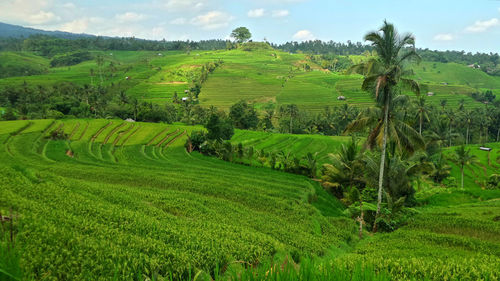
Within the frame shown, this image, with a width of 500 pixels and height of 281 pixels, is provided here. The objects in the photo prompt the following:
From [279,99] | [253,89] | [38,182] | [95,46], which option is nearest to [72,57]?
[95,46]

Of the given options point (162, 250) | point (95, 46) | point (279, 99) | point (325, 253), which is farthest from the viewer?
point (95, 46)

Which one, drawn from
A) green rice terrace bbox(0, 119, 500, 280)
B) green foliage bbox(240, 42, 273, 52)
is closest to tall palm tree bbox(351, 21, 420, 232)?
green rice terrace bbox(0, 119, 500, 280)

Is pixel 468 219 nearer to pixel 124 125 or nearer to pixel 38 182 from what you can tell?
pixel 38 182

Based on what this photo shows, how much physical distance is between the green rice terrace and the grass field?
66954 mm

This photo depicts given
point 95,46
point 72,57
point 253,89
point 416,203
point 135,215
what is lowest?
point 416,203

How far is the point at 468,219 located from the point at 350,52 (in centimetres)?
19656

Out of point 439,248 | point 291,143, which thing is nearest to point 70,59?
point 291,143

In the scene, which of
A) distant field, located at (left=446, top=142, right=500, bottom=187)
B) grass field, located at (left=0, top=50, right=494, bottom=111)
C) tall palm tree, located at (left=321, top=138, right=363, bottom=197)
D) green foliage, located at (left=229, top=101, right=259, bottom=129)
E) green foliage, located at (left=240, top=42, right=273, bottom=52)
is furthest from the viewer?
green foliage, located at (left=240, top=42, right=273, bottom=52)

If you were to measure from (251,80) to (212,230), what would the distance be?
345ft

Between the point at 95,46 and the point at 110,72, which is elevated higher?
the point at 95,46

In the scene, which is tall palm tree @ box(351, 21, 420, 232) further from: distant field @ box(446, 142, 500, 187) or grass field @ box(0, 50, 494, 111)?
grass field @ box(0, 50, 494, 111)

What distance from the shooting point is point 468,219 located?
14.3 m

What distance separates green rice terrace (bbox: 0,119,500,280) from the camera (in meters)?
5.05

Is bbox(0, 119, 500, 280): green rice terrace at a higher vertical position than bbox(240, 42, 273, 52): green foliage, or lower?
lower
